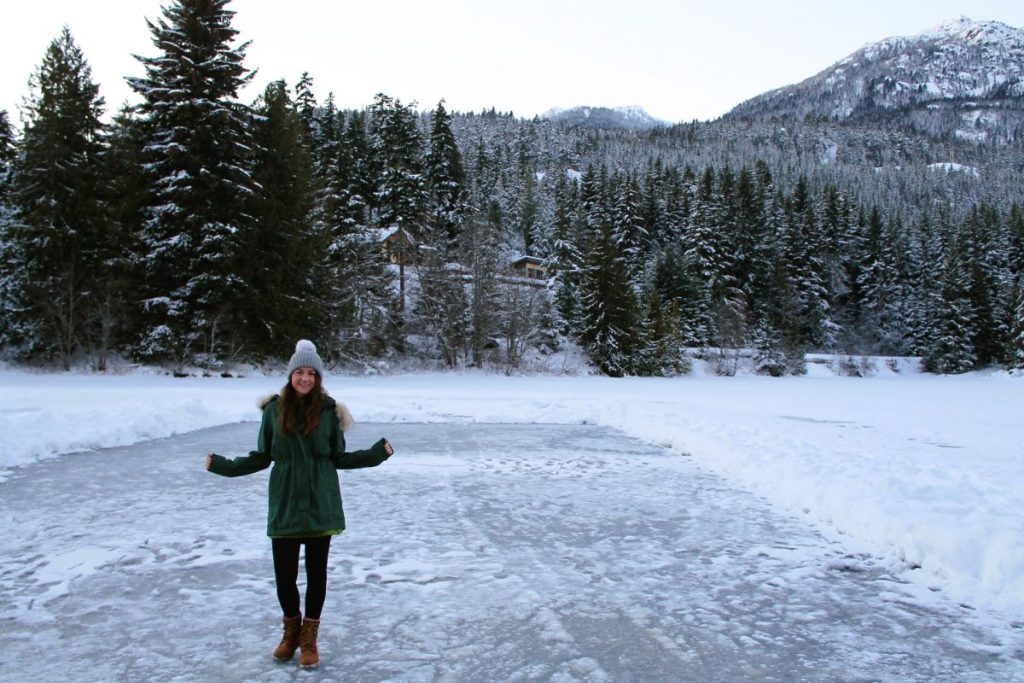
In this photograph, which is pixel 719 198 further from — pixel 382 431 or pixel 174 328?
pixel 382 431

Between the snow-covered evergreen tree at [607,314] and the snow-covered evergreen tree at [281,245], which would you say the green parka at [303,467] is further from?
the snow-covered evergreen tree at [607,314]

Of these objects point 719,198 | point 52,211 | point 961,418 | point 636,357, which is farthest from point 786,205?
point 52,211

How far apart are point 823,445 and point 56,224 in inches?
1214

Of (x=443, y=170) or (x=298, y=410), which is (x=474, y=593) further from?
(x=443, y=170)

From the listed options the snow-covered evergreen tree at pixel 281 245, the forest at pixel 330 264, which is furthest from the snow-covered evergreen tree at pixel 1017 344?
the snow-covered evergreen tree at pixel 281 245

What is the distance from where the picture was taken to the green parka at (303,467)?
149 inches

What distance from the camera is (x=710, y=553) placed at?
5.88 metres

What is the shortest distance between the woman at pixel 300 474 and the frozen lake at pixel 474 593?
0.33 meters

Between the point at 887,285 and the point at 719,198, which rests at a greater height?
the point at 719,198

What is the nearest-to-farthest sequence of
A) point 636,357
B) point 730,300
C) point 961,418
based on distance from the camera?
point 961,418
point 636,357
point 730,300

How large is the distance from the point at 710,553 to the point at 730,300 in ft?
191

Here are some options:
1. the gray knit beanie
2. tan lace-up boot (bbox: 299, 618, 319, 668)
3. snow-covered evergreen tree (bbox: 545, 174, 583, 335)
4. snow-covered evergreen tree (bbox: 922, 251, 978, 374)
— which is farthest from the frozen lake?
snow-covered evergreen tree (bbox: 922, 251, 978, 374)

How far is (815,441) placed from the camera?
1197 cm

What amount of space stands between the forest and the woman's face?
2790 centimetres
